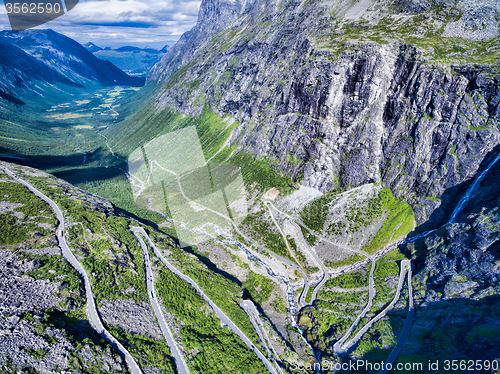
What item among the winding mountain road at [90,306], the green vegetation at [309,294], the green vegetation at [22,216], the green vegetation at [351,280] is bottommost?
the green vegetation at [309,294]

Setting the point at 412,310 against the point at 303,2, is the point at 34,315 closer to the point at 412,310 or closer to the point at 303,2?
the point at 412,310

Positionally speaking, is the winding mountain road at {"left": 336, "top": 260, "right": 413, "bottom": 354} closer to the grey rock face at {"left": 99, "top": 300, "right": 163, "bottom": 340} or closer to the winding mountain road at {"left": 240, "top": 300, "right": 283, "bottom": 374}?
the winding mountain road at {"left": 240, "top": 300, "right": 283, "bottom": 374}

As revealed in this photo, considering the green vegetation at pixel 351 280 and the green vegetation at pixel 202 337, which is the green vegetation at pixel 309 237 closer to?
the green vegetation at pixel 351 280


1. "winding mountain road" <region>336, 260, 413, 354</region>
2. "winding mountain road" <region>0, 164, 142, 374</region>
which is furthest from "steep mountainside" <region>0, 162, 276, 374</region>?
"winding mountain road" <region>336, 260, 413, 354</region>

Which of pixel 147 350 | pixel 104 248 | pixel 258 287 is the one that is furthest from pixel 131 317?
pixel 258 287

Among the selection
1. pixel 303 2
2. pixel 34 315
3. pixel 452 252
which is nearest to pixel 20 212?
pixel 34 315

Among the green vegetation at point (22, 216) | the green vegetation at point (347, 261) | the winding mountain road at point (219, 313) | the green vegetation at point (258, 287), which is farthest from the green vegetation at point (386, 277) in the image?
→ the green vegetation at point (22, 216)
